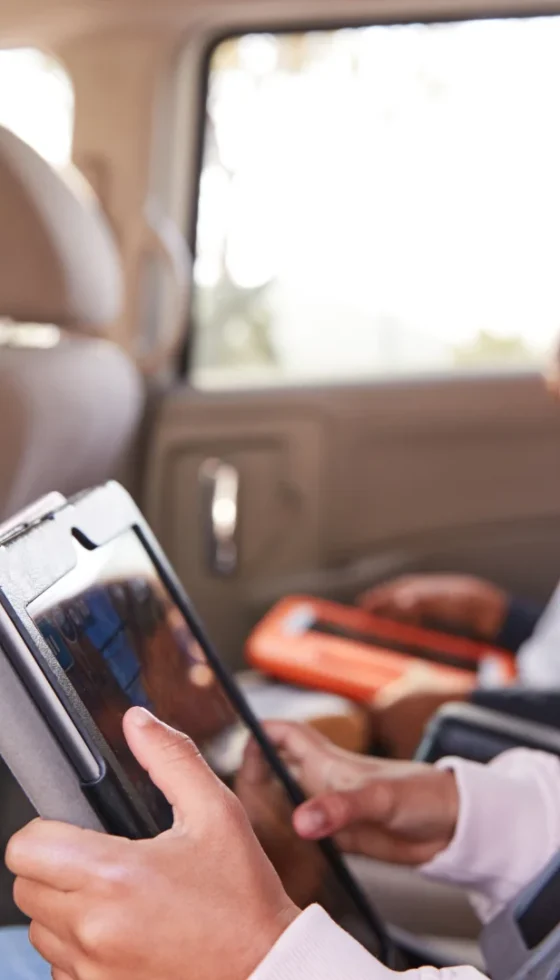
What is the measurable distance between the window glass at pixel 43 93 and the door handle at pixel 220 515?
0.61 meters

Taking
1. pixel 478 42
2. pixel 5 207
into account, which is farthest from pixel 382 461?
pixel 5 207

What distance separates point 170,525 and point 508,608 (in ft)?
2.10

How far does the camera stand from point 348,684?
5.17 feet

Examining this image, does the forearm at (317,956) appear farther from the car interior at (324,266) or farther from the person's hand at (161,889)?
the car interior at (324,266)

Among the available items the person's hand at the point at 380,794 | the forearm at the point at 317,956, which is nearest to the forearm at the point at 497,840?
the person's hand at the point at 380,794

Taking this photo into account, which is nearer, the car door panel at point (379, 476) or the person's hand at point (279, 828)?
the person's hand at point (279, 828)

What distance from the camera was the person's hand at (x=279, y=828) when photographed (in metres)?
0.77

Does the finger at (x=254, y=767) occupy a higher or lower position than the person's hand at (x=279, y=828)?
higher

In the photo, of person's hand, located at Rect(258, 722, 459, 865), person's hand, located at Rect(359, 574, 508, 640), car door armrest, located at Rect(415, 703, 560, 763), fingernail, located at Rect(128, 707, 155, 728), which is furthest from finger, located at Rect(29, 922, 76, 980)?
person's hand, located at Rect(359, 574, 508, 640)

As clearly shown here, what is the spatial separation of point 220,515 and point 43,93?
0.82m

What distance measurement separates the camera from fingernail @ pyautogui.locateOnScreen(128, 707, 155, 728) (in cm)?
56

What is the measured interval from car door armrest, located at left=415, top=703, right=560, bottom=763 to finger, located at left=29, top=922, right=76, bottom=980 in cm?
66

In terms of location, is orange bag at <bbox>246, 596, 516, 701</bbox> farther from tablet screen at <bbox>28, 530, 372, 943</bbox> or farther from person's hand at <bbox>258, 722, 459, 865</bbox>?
tablet screen at <bbox>28, 530, 372, 943</bbox>

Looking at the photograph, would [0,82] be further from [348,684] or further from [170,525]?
[348,684]
